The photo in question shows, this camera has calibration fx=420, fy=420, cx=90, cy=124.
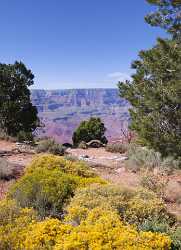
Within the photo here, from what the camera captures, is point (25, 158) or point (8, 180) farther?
point (25, 158)

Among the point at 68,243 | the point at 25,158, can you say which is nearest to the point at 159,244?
the point at 68,243

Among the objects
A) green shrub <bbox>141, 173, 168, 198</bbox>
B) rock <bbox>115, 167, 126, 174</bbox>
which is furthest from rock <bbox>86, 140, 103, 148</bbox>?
green shrub <bbox>141, 173, 168, 198</bbox>

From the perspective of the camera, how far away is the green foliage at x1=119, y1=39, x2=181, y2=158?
1223cm

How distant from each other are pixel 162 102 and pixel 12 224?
23.0 feet

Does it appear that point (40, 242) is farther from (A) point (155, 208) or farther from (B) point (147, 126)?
(B) point (147, 126)

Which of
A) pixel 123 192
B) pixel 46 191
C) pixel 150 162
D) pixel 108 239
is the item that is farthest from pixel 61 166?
pixel 108 239

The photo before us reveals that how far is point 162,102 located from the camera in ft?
41.1

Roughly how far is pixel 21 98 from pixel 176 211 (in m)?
26.2

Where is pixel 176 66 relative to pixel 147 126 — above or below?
above

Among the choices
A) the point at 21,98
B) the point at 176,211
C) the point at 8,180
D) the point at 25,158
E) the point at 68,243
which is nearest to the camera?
the point at 68,243

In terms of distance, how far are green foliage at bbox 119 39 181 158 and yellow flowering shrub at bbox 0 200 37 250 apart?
6.32 meters

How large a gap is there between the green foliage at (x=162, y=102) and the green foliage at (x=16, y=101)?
22580mm

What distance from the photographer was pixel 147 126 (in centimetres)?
1295

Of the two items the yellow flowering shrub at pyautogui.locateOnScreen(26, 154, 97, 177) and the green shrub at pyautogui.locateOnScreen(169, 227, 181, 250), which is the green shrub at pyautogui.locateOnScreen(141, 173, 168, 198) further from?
the green shrub at pyautogui.locateOnScreen(169, 227, 181, 250)
